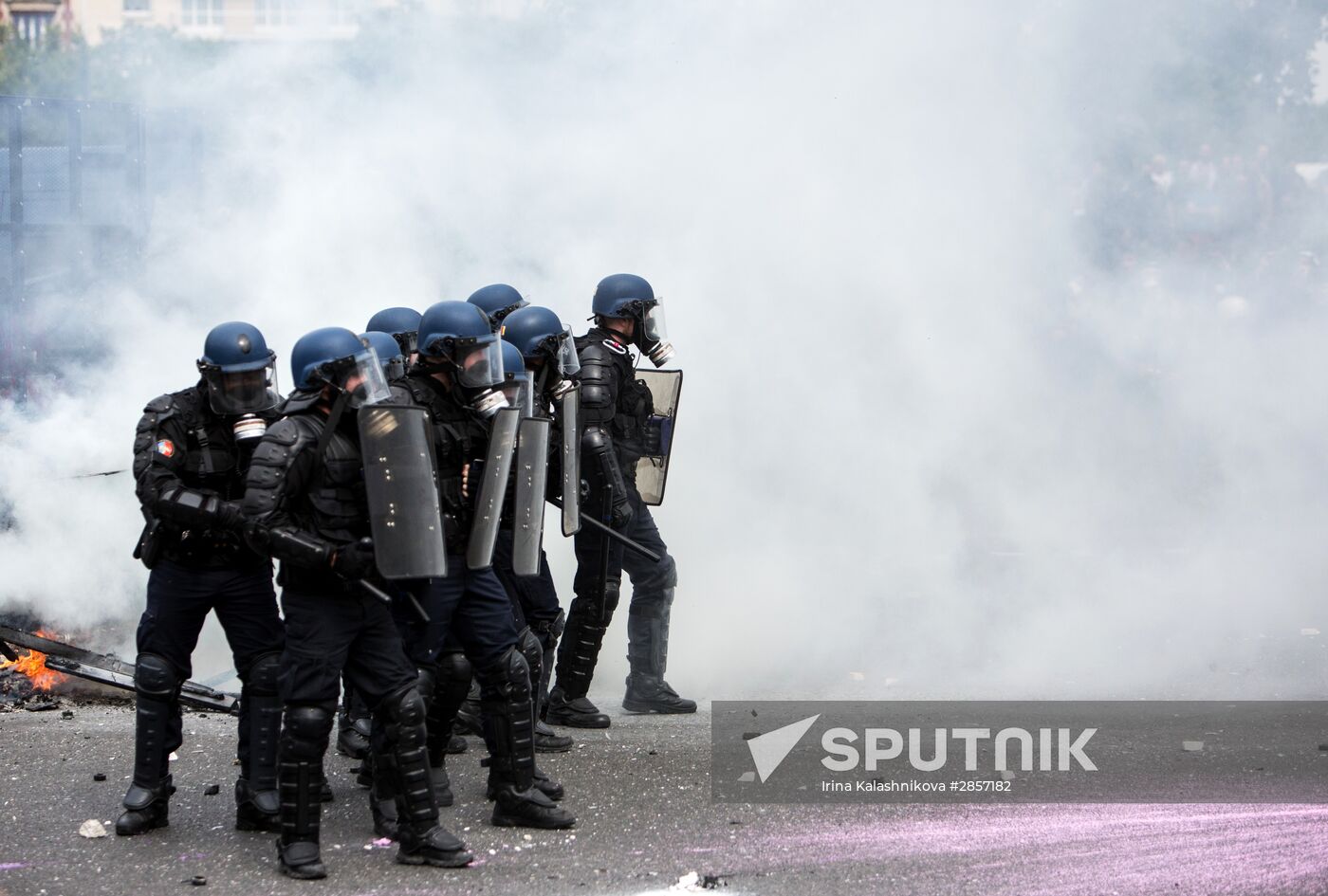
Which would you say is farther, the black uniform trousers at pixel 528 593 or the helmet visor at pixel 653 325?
the helmet visor at pixel 653 325

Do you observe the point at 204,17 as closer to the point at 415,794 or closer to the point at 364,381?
the point at 364,381

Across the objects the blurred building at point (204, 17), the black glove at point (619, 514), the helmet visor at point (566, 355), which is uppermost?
the blurred building at point (204, 17)

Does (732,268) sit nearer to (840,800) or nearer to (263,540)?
(840,800)

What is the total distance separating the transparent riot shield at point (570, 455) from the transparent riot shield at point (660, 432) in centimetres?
99

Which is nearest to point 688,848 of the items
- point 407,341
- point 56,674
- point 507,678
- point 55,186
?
point 507,678

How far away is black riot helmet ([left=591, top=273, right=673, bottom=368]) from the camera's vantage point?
6578 mm

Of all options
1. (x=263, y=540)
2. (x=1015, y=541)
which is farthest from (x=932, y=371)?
(x=263, y=540)

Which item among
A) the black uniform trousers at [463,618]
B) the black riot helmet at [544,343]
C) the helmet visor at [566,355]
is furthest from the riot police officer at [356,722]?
the black uniform trousers at [463,618]

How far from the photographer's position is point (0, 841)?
4.84 meters

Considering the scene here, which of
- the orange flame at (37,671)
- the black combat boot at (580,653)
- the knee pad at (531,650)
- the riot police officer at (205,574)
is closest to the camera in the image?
the riot police officer at (205,574)

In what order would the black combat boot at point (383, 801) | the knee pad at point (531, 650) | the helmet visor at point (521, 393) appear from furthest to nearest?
1. the knee pad at point (531, 650)
2. the helmet visor at point (521, 393)
3. the black combat boot at point (383, 801)

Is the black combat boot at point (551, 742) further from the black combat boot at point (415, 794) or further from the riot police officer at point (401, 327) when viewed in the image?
the riot police officer at point (401, 327)

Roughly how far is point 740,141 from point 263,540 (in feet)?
20.1

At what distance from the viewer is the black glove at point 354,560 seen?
14.3ft
